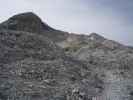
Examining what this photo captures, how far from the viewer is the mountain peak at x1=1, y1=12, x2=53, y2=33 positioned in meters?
37.7

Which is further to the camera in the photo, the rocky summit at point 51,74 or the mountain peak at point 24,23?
the mountain peak at point 24,23

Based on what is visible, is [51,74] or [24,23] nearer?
[51,74]

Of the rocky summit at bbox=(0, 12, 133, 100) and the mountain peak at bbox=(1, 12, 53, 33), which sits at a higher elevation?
the mountain peak at bbox=(1, 12, 53, 33)

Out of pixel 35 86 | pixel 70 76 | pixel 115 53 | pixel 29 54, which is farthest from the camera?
pixel 115 53

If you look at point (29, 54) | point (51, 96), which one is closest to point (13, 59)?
point (29, 54)

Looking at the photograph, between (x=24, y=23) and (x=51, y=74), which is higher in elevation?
(x=24, y=23)

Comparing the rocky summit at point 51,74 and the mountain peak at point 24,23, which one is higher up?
the mountain peak at point 24,23

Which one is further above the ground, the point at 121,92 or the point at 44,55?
the point at 44,55

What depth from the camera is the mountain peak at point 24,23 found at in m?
37.7

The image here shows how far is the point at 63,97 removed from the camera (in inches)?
574

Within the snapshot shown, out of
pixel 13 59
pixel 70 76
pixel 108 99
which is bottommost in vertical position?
pixel 108 99

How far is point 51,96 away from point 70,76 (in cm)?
455

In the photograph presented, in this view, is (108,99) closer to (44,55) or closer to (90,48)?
(44,55)

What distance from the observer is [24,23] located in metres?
39.3
